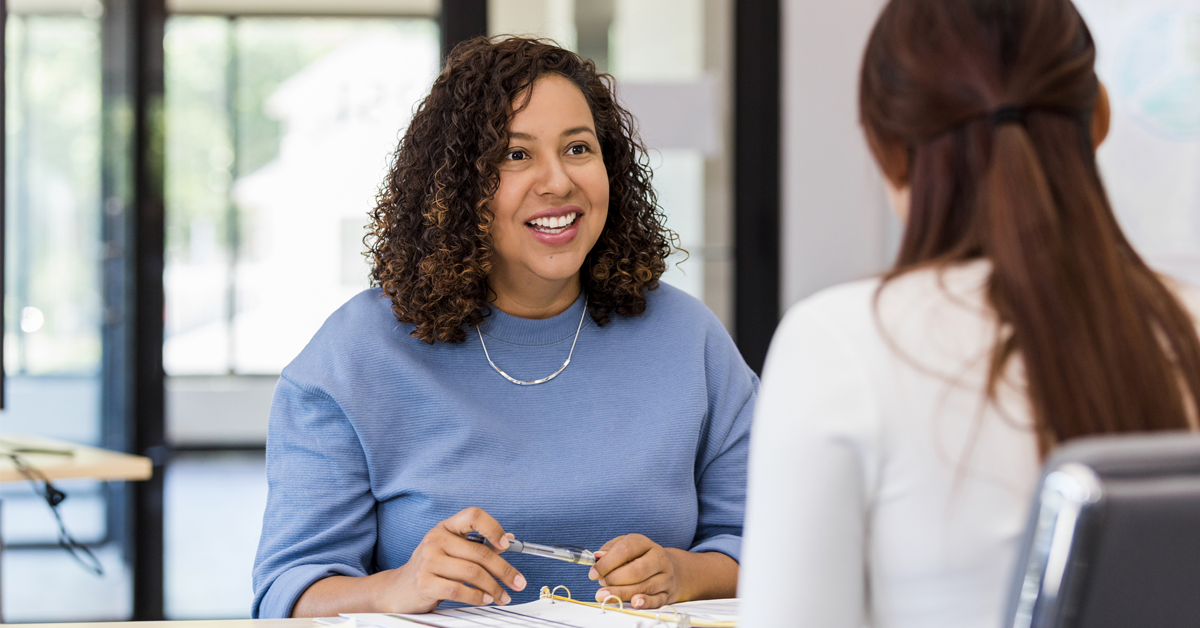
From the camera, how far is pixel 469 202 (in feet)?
4.77

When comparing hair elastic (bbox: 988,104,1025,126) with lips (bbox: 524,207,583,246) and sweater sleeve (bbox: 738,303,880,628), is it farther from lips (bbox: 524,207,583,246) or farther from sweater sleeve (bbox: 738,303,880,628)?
lips (bbox: 524,207,583,246)

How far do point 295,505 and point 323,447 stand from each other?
8cm

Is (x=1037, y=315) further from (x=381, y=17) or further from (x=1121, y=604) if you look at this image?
(x=381, y=17)

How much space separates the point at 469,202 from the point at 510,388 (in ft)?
0.91

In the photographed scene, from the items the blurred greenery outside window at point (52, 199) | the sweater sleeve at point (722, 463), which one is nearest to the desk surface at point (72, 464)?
the sweater sleeve at point (722, 463)

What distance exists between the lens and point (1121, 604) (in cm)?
56

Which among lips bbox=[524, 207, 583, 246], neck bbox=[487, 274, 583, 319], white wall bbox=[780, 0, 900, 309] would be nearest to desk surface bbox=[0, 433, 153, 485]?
neck bbox=[487, 274, 583, 319]

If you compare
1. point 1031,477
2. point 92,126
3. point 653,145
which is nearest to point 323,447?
point 1031,477

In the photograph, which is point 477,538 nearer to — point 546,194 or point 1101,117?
point 546,194

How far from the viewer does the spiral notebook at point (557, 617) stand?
105 cm

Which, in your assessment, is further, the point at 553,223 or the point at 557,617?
the point at 553,223

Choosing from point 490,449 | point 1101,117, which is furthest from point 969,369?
point 490,449

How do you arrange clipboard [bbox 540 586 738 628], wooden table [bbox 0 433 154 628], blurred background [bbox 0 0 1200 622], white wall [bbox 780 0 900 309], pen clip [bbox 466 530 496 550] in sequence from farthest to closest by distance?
1. white wall [bbox 780 0 900 309]
2. blurred background [bbox 0 0 1200 622]
3. wooden table [bbox 0 433 154 628]
4. pen clip [bbox 466 530 496 550]
5. clipboard [bbox 540 586 738 628]

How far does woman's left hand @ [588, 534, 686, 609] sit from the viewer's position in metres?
1.18
